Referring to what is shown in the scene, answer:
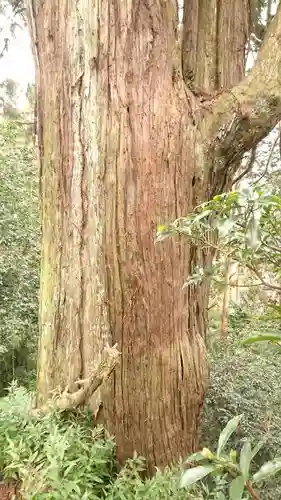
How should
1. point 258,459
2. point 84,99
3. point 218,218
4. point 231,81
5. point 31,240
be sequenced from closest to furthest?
point 218,218 → point 84,99 → point 231,81 → point 258,459 → point 31,240

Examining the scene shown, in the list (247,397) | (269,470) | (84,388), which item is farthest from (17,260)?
(269,470)

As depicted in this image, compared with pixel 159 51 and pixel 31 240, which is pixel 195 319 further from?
pixel 31 240

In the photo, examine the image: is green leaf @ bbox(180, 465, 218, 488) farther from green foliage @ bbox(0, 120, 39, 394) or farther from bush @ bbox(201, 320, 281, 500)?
green foliage @ bbox(0, 120, 39, 394)

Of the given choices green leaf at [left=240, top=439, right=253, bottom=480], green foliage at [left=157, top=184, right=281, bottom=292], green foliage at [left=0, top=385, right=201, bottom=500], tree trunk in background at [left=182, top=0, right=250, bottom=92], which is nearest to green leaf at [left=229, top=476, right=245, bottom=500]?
green leaf at [left=240, top=439, right=253, bottom=480]

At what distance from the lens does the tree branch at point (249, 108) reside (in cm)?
251

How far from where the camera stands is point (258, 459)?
4.06 metres

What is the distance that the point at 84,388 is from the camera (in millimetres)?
2555

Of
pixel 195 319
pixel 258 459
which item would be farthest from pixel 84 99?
pixel 258 459

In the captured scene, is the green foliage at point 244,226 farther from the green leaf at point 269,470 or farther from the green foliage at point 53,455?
the green foliage at point 53,455

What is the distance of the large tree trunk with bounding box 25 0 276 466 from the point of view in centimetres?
244

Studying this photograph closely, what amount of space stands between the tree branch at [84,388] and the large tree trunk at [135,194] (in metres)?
0.12

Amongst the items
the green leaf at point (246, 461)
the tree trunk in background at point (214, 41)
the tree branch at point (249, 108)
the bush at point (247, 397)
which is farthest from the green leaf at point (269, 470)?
the bush at point (247, 397)

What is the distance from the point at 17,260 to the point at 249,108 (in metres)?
3.90

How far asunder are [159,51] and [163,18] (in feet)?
0.60
